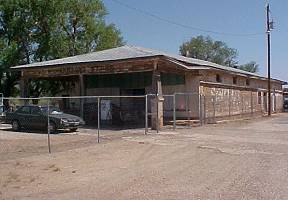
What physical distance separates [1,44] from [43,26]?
456cm

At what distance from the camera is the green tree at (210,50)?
104m

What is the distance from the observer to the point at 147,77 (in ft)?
104

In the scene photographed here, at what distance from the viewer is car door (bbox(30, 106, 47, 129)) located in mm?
23630

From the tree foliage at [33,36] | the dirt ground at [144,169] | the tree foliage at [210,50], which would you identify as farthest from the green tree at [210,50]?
the dirt ground at [144,169]

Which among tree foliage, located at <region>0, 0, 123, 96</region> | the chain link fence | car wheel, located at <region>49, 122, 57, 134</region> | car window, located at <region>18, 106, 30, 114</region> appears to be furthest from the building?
tree foliage, located at <region>0, 0, 123, 96</region>

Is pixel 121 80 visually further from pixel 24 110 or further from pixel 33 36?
pixel 33 36

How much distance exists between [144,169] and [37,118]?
517 inches

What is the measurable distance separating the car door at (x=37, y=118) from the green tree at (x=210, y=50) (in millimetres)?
79804

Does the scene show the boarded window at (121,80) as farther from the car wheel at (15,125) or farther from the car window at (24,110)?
the car wheel at (15,125)

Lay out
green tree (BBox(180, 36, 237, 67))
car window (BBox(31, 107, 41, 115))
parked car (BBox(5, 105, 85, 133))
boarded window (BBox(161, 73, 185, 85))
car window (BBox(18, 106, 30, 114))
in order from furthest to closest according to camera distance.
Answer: green tree (BBox(180, 36, 237, 67)) → boarded window (BBox(161, 73, 185, 85)) → car window (BBox(18, 106, 30, 114)) → car window (BBox(31, 107, 41, 115)) → parked car (BBox(5, 105, 85, 133))

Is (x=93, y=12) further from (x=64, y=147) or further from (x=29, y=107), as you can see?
(x=64, y=147)

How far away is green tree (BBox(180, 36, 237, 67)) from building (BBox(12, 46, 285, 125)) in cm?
6368

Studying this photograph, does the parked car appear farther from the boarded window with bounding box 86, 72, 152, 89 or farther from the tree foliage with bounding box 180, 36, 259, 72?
the tree foliage with bounding box 180, 36, 259, 72

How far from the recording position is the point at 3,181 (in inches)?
412
